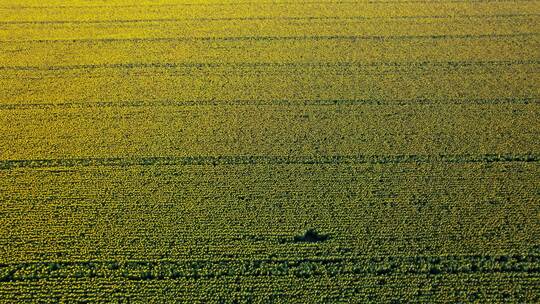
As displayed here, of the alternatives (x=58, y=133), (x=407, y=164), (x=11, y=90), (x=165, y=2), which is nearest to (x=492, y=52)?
(x=407, y=164)

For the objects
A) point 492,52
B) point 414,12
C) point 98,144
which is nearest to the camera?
point 98,144

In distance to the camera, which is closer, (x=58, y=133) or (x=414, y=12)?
(x=58, y=133)

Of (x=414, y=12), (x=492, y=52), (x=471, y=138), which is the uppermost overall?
(x=414, y=12)

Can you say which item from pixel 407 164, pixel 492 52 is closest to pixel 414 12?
pixel 492 52

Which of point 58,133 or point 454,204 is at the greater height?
point 58,133

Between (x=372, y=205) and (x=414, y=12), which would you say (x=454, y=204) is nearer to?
(x=372, y=205)

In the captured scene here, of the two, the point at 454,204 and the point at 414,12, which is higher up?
the point at 414,12

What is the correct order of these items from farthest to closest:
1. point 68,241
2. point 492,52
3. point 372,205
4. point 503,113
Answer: point 492,52, point 503,113, point 372,205, point 68,241

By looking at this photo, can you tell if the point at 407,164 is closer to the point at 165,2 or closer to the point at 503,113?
the point at 503,113

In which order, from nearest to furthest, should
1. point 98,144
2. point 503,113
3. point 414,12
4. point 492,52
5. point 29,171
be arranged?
1. point 29,171
2. point 98,144
3. point 503,113
4. point 492,52
5. point 414,12

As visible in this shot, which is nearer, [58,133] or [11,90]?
[58,133]
